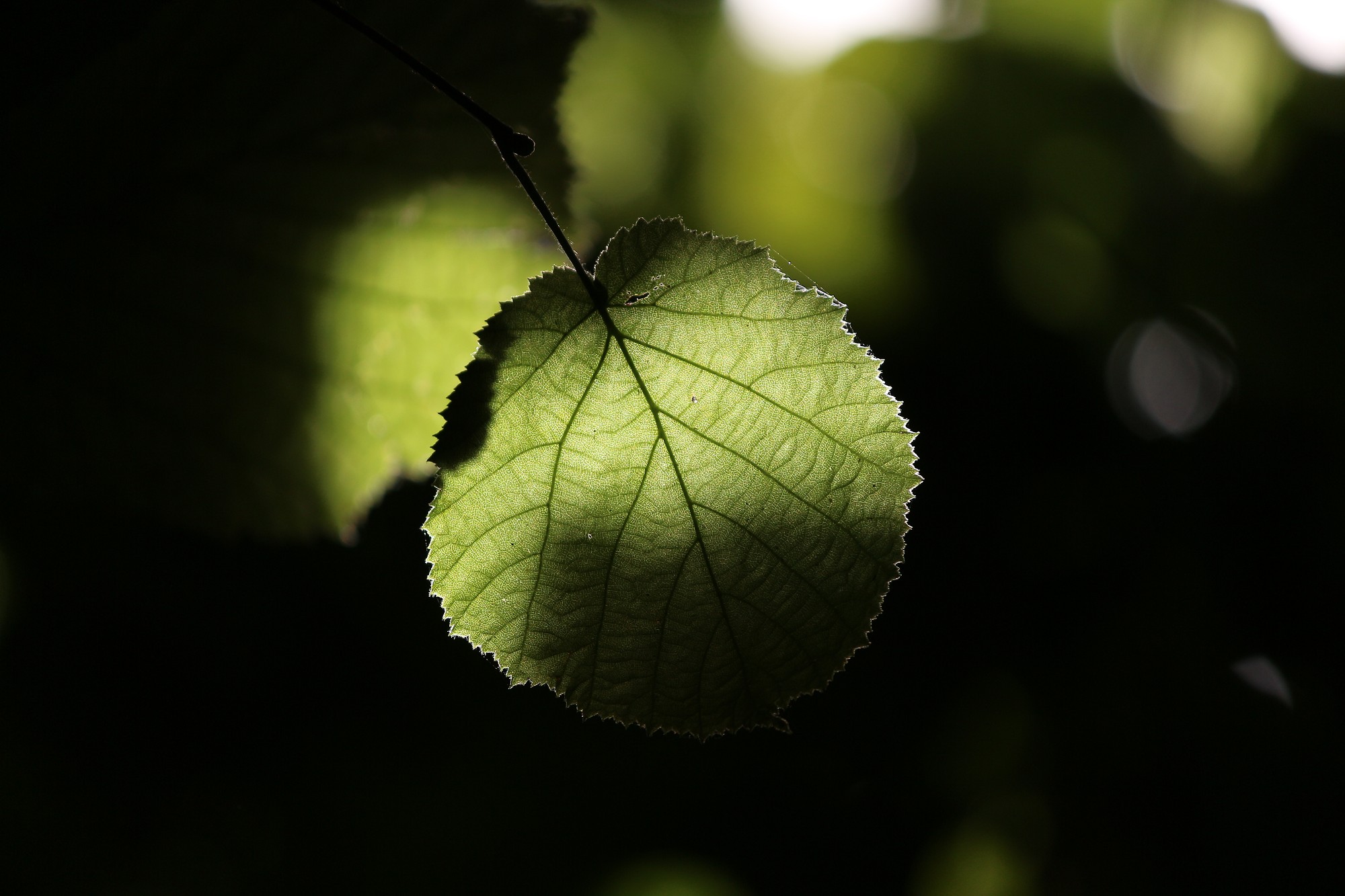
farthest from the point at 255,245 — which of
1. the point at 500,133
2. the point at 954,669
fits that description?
the point at 954,669

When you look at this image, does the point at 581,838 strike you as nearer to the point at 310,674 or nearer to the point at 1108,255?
the point at 310,674

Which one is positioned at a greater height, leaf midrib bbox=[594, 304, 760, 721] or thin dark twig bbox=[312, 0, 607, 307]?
thin dark twig bbox=[312, 0, 607, 307]

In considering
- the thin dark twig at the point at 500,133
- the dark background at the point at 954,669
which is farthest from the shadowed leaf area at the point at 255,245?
the dark background at the point at 954,669

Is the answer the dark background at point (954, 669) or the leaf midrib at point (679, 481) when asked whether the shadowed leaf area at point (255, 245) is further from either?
the dark background at point (954, 669)

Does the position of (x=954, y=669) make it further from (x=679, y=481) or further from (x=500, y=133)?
(x=500, y=133)

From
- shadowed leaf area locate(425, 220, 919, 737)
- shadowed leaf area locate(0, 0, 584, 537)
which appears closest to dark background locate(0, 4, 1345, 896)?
shadowed leaf area locate(0, 0, 584, 537)

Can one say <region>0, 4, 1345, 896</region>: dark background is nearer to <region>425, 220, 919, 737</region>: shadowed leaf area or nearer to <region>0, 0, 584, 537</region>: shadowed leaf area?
<region>0, 0, 584, 537</region>: shadowed leaf area
